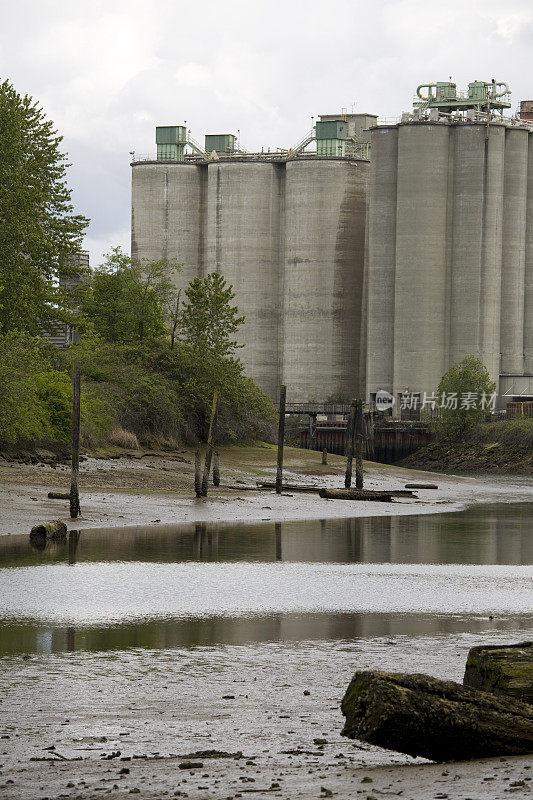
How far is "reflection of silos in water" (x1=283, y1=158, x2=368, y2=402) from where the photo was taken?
114 metres

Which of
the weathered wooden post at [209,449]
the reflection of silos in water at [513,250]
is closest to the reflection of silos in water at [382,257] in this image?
the reflection of silos in water at [513,250]

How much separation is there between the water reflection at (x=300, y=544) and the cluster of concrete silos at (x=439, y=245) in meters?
69.6

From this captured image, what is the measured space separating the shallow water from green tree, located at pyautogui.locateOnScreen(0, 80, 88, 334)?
18239mm

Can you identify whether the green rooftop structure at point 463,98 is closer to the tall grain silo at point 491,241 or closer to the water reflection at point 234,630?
the tall grain silo at point 491,241

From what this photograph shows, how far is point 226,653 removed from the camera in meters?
13.9

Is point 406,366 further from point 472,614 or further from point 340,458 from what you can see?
point 472,614

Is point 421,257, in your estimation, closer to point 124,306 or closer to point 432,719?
point 124,306

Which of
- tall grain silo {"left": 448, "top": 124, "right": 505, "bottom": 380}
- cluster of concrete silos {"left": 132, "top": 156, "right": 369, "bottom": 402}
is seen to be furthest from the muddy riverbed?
cluster of concrete silos {"left": 132, "top": 156, "right": 369, "bottom": 402}

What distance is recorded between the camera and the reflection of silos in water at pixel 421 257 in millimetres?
104812

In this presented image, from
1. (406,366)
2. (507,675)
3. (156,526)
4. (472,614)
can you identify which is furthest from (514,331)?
(507,675)

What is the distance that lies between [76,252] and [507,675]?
48.5m

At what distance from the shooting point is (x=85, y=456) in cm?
4656

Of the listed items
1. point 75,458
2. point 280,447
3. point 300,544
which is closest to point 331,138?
point 280,447

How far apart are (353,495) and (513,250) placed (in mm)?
69182
